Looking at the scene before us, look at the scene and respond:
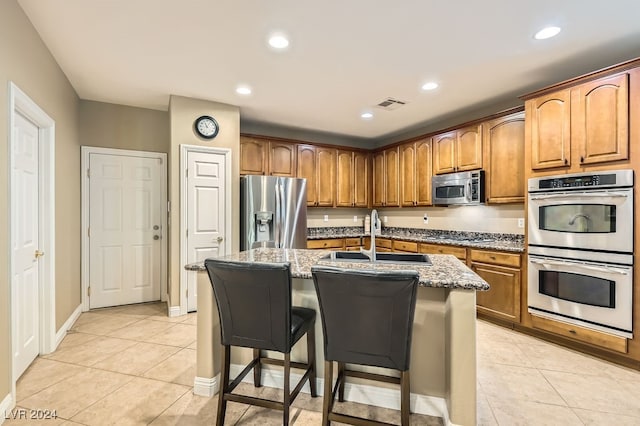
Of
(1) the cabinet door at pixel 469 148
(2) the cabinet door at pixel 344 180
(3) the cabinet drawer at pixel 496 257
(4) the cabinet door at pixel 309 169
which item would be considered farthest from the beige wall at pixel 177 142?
(3) the cabinet drawer at pixel 496 257

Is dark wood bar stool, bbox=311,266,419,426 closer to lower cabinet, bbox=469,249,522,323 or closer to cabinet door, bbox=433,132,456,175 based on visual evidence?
lower cabinet, bbox=469,249,522,323

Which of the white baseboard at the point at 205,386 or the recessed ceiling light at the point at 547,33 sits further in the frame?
the recessed ceiling light at the point at 547,33

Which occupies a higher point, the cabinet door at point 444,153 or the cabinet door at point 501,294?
the cabinet door at point 444,153

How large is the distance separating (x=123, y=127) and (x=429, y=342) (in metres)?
4.32

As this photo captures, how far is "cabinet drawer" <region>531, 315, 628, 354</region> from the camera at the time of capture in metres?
2.51

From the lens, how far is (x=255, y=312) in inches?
65.4

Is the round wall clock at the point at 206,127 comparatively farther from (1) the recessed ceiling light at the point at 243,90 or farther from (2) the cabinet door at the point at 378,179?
(2) the cabinet door at the point at 378,179

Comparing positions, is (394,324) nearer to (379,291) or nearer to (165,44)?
(379,291)

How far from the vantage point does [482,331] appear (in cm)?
331

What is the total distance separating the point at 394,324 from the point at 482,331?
2.44m

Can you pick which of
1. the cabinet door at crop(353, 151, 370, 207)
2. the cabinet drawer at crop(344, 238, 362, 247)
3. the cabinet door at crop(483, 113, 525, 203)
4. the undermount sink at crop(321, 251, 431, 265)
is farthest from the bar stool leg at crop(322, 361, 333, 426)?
the cabinet door at crop(353, 151, 370, 207)

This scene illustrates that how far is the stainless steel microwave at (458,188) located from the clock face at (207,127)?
3.10 m

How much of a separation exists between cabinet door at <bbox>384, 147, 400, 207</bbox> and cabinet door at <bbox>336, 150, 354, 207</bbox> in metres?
0.61

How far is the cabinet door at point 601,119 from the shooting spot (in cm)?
249
